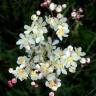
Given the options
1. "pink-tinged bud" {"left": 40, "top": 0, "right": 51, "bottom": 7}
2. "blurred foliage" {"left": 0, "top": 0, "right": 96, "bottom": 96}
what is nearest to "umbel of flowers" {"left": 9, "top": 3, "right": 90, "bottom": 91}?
"blurred foliage" {"left": 0, "top": 0, "right": 96, "bottom": 96}

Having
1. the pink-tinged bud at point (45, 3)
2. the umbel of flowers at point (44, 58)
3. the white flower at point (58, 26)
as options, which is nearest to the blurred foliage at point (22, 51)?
the pink-tinged bud at point (45, 3)

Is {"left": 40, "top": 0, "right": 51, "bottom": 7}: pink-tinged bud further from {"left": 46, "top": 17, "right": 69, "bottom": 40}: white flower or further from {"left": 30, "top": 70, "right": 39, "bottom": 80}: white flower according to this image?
{"left": 30, "top": 70, "right": 39, "bottom": 80}: white flower

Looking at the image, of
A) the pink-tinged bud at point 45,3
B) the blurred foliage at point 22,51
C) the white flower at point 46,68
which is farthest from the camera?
the pink-tinged bud at point 45,3

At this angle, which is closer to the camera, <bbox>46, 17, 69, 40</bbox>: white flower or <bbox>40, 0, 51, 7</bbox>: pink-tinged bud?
<bbox>46, 17, 69, 40</bbox>: white flower

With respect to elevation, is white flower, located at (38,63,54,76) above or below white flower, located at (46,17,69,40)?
below

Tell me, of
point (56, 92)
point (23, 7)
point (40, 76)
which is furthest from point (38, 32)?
point (23, 7)

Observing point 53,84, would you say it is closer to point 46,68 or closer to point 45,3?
point 46,68

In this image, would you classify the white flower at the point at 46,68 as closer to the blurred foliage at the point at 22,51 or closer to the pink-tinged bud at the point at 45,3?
the blurred foliage at the point at 22,51

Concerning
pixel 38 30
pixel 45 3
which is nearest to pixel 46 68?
pixel 38 30
